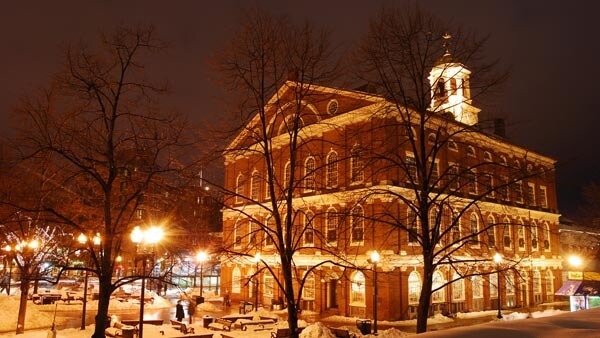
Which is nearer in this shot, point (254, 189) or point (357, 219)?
point (357, 219)

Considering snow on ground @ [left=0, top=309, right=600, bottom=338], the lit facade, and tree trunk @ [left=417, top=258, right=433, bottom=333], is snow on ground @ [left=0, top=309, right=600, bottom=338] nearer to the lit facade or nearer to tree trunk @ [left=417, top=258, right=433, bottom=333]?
tree trunk @ [left=417, top=258, right=433, bottom=333]

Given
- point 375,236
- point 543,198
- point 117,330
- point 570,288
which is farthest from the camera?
point 543,198

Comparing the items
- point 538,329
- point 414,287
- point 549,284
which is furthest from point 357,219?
point 549,284

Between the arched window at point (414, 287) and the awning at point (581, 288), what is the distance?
30.0 ft

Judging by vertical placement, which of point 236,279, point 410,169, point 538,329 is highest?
point 410,169

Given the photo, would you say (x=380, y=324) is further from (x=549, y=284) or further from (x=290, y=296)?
(x=549, y=284)

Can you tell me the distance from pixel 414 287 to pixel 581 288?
A: 32.9 feet

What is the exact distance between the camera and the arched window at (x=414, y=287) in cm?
3157

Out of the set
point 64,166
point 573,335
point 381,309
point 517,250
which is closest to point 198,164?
point 64,166

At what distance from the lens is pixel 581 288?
24609mm

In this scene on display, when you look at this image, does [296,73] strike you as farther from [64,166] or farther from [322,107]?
[322,107]

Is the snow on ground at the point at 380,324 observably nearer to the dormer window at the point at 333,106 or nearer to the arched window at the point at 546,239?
the dormer window at the point at 333,106

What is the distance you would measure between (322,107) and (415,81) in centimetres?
2356

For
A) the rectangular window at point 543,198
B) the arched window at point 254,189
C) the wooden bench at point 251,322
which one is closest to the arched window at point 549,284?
the rectangular window at point 543,198
